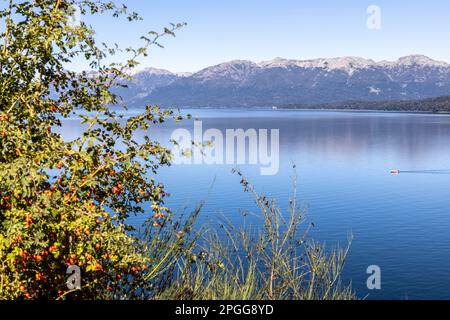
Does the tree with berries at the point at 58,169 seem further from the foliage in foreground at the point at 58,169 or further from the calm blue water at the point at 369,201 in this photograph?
the calm blue water at the point at 369,201

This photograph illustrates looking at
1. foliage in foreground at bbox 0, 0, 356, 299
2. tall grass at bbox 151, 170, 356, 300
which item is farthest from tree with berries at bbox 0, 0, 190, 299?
tall grass at bbox 151, 170, 356, 300

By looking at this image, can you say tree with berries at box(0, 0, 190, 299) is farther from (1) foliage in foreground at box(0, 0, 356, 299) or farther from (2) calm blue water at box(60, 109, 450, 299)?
(2) calm blue water at box(60, 109, 450, 299)

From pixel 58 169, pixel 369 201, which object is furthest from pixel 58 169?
pixel 369 201

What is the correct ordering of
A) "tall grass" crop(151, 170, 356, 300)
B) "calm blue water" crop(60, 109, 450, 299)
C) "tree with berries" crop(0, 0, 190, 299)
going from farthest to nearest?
"calm blue water" crop(60, 109, 450, 299) < "tall grass" crop(151, 170, 356, 300) < "tree with berries" crop(0, 0, 190, 299)

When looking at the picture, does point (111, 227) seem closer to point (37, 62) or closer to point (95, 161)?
point (95, 161)

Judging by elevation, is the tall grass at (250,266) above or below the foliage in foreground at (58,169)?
below

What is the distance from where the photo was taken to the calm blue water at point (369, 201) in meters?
39.2

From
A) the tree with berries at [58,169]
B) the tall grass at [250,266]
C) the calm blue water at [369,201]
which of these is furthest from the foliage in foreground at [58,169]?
the calm blue water at [369,201]

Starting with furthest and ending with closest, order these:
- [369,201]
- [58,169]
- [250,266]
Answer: [369,201] < [250,266] < [58,169]

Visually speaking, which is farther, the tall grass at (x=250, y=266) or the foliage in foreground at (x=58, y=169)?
the tall grass at (x=250, y=266)

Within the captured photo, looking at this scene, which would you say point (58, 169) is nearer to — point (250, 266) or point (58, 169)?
point (58, 169)

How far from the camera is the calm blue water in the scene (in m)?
39.2

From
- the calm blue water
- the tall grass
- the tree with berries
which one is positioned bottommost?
the calm blue water

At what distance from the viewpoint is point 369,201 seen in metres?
64.8
